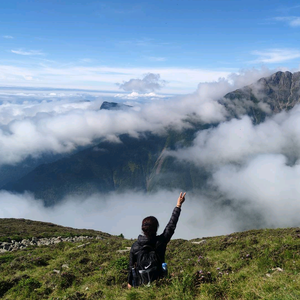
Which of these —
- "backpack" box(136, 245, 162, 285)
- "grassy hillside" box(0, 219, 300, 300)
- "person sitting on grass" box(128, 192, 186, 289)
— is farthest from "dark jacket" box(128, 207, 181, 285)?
"grassy hillside" box(0, 219, 300, 300)

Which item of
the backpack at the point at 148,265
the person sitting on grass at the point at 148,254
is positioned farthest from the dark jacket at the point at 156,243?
the backpack at the point at 148,265

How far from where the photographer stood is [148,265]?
6.80m

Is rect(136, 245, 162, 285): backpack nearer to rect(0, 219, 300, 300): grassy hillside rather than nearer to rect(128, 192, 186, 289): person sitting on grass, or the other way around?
rect(128, 192, 186, 289): person sitting on grass

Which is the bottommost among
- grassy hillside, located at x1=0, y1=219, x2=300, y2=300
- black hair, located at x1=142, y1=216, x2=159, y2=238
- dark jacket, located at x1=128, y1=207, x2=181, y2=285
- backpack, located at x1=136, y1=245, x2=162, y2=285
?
grassy hillside, located at x1=0, y1=219, x2=300, y2=300

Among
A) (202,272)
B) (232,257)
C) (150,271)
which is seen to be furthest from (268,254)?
(150,271)

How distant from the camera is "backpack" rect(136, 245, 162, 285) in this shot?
6.75 m

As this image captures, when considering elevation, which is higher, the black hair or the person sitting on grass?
the black hair

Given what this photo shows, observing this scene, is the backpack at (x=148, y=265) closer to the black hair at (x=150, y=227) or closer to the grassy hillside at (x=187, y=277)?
the grassy hillside at (x=187, y=277)

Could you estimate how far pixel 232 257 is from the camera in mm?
11484

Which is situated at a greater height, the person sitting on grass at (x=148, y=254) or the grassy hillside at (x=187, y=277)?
the person sitting on grass at (x=148, y=254)

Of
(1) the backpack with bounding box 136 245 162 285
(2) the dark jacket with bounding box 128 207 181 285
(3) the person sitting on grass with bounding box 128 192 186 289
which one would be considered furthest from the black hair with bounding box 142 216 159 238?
(1) the backpack with bounding box 136 245 162 285

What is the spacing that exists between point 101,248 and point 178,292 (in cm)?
1424

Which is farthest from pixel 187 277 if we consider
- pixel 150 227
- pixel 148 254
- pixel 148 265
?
pixel 150 227

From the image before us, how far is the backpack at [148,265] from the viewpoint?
22.1 feet
